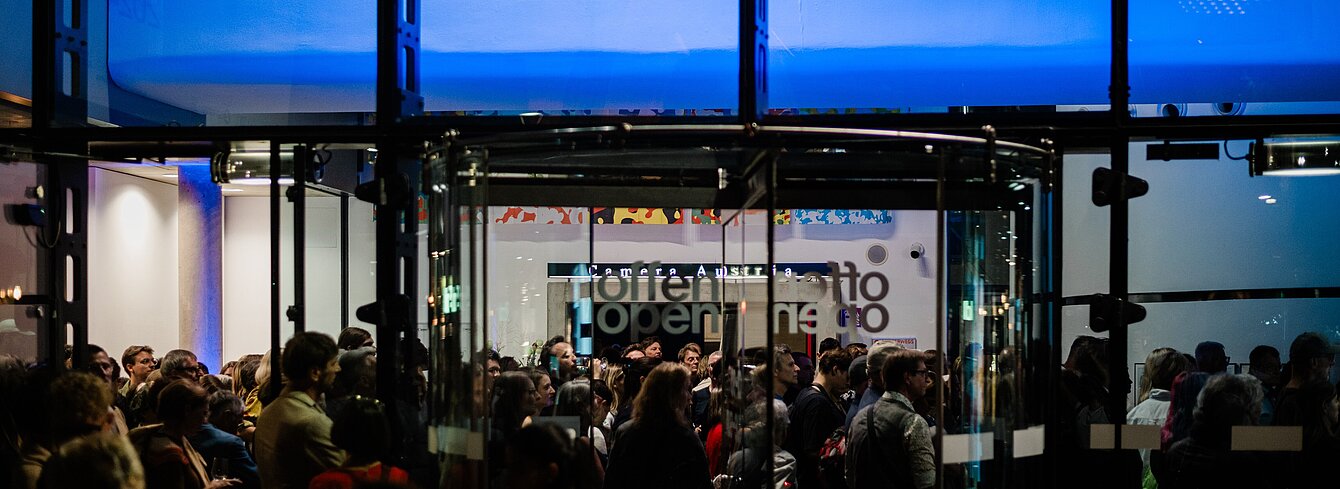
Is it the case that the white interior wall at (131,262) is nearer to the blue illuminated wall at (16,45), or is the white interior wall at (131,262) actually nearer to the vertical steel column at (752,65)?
the blue illuminated wall at (16,45)

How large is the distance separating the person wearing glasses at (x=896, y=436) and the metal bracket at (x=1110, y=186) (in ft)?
3.39

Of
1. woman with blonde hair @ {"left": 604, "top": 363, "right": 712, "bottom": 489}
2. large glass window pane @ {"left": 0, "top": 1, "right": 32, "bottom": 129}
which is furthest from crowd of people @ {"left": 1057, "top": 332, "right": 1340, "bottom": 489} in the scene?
large glass window pane @ {"left": 0, "top": 1, "right": 32, "bottom": 129}

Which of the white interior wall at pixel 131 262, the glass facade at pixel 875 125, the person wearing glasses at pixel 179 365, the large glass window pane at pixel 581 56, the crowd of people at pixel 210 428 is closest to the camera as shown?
the crowd of people at pixel 210 428

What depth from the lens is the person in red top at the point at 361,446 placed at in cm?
329

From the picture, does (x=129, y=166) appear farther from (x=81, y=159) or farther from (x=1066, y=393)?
(x=1066, y=393)

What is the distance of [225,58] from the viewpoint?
4984 millimetres

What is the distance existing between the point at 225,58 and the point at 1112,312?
3.84 metres

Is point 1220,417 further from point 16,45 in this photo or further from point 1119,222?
point 16,45

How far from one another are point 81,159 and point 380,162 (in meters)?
1.39

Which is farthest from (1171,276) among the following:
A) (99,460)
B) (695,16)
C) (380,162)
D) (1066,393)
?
(99,460)

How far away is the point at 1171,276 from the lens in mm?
4750

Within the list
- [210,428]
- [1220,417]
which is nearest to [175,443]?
[210,428]

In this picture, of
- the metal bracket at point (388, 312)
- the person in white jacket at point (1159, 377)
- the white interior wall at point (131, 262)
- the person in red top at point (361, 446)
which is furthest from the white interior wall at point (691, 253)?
the white interior wall at point (131, 262)

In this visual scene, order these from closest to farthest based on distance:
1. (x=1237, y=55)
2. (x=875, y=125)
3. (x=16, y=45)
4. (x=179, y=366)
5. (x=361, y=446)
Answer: (x=361, y=446), (x=875, y=125), (x=1237, y=55), (x=16, y=45), (x=179, y=366)
